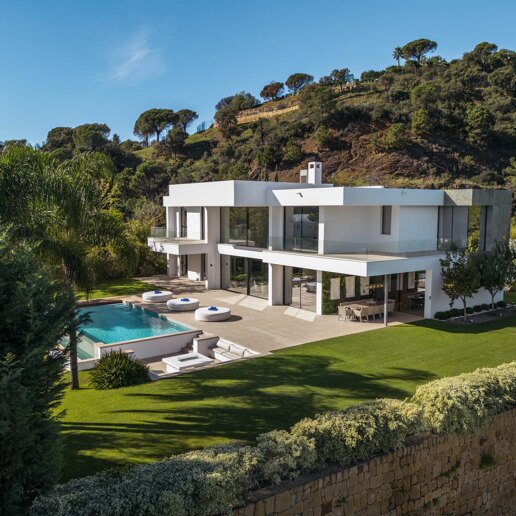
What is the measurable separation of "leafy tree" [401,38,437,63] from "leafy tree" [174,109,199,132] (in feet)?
138

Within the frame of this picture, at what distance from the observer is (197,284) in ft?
101

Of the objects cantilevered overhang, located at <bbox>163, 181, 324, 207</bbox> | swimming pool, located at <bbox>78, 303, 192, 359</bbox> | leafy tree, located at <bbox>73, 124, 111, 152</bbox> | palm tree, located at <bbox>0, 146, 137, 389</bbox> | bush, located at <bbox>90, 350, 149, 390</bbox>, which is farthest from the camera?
leafy tree, located at <bbox>73, 124, 111, 152</bbox>

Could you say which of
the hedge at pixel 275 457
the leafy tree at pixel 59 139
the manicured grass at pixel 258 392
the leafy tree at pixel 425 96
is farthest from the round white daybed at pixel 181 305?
the leafy tree at pixel 59 139

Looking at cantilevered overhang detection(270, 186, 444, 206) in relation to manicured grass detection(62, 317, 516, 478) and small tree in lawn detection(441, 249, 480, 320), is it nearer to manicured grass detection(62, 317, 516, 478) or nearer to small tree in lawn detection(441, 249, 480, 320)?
small tree in lawn detection(441, 249, 480, 320)

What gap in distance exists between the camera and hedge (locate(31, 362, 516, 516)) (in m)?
6.71

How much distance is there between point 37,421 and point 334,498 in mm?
5222

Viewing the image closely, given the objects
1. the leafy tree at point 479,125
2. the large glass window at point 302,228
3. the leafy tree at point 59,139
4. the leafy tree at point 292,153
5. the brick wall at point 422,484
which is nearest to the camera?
the brick wall at point 422,484

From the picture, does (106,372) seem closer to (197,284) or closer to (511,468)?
(511,468)

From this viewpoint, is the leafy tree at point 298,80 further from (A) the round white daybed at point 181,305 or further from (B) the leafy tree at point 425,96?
(A) the round white daybed at point 181,305

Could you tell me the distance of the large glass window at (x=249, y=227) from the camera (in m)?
26.7

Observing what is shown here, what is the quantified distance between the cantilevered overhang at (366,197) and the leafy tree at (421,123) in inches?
1703

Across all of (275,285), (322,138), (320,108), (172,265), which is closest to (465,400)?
(275,285)

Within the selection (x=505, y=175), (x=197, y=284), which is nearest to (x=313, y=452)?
(x=197, y=284)

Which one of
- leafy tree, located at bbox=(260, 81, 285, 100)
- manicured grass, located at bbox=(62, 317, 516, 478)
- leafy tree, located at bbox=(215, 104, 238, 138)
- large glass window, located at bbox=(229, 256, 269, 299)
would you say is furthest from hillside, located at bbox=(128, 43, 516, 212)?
manicured grass, located at bbox=(62, 317, 516, 478)
